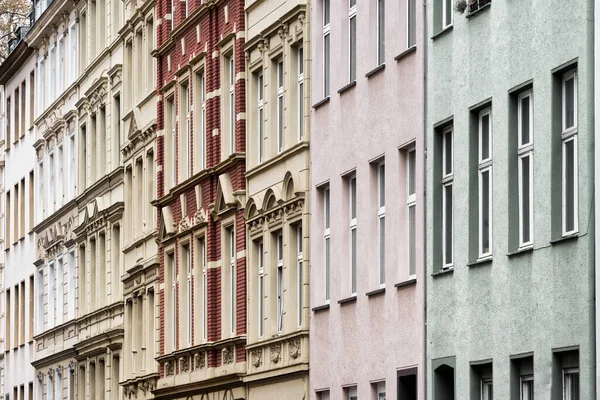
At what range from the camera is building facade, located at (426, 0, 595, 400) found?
84.8 feet

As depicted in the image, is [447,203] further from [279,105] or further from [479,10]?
[279,105]

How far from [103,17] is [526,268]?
34.2 meters

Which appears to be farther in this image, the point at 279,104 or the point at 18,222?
the point at 18,222

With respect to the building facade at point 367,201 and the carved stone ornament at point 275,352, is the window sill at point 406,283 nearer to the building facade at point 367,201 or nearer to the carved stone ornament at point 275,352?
the building facade at point 367,201

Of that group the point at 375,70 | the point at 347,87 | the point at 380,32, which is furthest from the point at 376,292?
the point at 380,32

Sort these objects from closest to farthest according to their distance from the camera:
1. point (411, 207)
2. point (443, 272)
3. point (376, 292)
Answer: point (443, 272) → point (411, 207) → point (376, 292)

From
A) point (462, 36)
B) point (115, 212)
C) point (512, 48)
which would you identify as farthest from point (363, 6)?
point (115, 212)

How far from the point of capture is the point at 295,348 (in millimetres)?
38844

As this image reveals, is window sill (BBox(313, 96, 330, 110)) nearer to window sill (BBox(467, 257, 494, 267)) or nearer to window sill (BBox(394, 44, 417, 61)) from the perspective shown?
window sill (BBox(394, 44, 417, 61))

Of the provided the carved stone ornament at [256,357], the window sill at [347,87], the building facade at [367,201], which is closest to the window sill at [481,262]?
the building facade at [367,201]

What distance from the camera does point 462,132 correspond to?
1190 inches

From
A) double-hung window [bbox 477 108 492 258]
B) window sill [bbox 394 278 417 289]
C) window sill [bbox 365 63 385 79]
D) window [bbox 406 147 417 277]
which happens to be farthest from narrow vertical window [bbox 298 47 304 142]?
double-hung window [bbox 477 108 492 258]

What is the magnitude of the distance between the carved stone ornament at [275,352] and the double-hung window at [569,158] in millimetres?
14078

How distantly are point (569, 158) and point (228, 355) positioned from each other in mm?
18240
